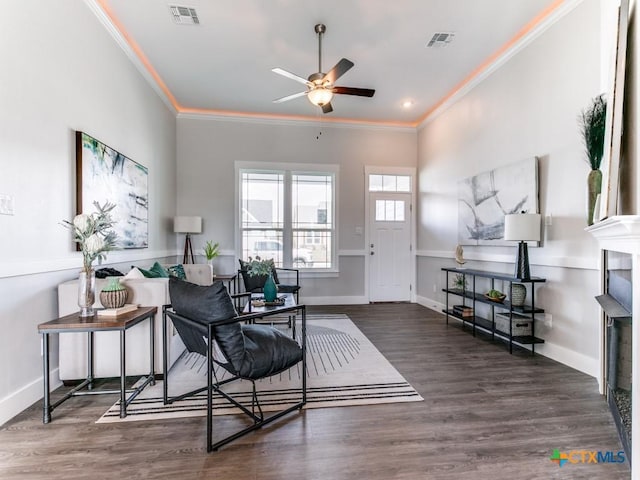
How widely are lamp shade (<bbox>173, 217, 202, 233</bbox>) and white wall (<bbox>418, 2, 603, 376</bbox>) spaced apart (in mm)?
3991

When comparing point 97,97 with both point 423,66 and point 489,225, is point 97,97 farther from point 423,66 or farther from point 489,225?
point 489,225

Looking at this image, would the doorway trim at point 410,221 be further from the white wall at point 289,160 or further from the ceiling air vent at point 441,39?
the ceiling air vent at point 441,39

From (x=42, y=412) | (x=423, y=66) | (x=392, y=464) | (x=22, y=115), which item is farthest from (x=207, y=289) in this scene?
(x=423, y=66)

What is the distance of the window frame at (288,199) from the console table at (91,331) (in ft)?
10.4

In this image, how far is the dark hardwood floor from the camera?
1.58m

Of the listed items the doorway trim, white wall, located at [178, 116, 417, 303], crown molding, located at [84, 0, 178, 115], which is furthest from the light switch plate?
the doorway trim

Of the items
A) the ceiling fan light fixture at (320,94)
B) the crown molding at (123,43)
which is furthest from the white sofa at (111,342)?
the crown molding at (123,43)

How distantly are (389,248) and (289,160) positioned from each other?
238 centimetres

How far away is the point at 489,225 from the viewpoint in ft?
12.9

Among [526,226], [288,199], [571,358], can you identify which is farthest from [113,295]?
[571,358]

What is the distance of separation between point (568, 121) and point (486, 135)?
3.85 feet

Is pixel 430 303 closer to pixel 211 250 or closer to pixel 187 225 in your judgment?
pixel 211 250

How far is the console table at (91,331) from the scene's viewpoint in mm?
1976

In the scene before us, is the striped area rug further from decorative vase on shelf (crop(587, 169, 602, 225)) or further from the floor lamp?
the floor lamp
